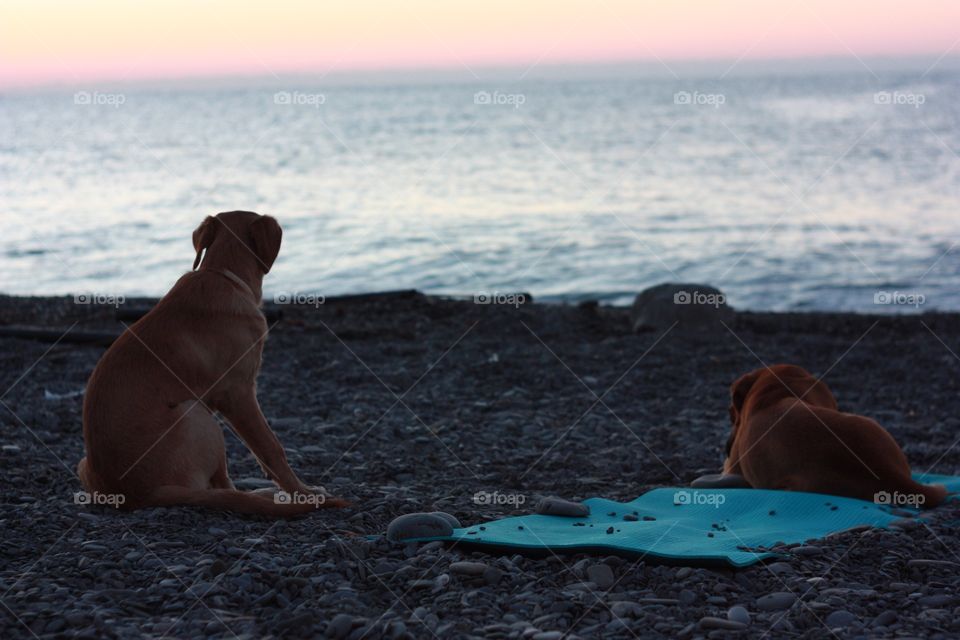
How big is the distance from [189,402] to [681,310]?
879 cm

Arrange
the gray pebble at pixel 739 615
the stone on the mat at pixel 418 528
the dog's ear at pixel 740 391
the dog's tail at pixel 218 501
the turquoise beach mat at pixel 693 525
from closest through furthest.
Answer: the gray pebble at pixel 739 615 < the turquoise beach mat at pixel 693 525 < the stone on the mat at pixel 418 528 < the dog's tail at pixel 218 501 < the dog's ear at pixel 740 391

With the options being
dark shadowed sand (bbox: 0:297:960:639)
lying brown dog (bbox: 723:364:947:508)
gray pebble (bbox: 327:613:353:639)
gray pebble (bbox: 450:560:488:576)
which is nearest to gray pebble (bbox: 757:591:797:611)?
dark shadowed sand (bbox: 0:297:960:639)

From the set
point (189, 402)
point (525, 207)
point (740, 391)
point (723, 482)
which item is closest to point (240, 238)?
point (189, 402)

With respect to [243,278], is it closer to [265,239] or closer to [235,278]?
[235,278]

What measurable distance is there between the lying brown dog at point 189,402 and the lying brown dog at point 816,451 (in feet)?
10.4

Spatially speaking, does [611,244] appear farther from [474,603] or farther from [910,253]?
[474,603]

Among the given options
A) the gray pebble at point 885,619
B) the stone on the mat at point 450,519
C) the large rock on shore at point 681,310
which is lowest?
the gray pebble at point 885,619

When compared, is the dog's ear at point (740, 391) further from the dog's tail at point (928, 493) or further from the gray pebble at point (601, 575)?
the gray pebble at point (601, 575)

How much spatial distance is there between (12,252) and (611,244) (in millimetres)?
14866

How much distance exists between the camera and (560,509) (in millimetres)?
5848

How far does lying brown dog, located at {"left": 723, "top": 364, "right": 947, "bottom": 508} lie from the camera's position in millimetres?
6516

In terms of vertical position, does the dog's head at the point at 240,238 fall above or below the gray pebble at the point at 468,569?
above

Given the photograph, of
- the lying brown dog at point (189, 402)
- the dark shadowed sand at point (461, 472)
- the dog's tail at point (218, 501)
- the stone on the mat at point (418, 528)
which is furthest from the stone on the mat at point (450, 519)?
the dog's tail at point (218, 501)

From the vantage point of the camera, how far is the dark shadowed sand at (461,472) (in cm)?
416
